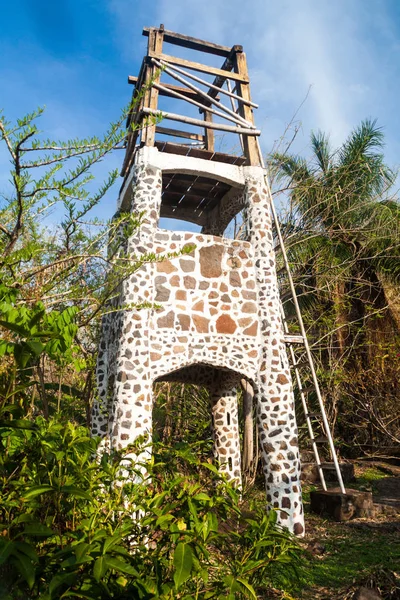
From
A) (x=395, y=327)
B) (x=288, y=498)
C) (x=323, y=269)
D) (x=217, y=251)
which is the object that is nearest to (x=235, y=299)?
(x=217, y=251)

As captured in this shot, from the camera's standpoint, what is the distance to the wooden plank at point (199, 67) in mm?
7835

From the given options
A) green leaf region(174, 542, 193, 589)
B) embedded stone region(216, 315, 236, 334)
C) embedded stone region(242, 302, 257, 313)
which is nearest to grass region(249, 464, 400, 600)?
green leaf region(174, 542, 193, 589)

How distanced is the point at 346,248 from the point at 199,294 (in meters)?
7.64

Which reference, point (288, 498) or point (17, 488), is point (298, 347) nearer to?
point (288, 498)

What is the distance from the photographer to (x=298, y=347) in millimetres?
11828

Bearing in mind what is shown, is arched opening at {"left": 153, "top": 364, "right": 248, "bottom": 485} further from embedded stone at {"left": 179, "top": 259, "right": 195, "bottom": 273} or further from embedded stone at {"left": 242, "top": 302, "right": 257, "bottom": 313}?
embedded stone at {"left": 179, "top": 259, "right": 195, "bottom": 273}

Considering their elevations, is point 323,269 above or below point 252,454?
above

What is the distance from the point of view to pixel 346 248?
13547 mm

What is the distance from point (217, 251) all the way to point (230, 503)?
541 centimetres

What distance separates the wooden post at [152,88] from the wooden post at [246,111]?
1461 mm

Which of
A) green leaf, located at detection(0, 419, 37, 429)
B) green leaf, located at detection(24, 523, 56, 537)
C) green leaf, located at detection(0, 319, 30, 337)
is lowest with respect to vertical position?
green leaf, located at detection(24, 523, 56, 537)

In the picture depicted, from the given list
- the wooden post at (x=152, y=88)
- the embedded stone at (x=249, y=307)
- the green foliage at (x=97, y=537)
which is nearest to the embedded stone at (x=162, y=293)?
the embedded stone at (x=249, y=307)

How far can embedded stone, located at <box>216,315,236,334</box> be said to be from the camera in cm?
718

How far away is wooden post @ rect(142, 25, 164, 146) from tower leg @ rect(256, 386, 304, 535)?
420cm
